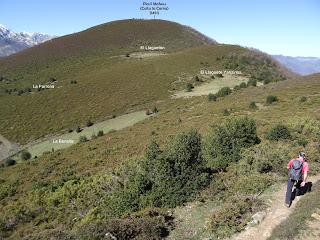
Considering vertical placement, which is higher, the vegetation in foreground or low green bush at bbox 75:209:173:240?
the vegetation in foreground

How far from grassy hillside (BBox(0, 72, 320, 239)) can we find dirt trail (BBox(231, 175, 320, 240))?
925 mm

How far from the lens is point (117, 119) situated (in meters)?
58.0

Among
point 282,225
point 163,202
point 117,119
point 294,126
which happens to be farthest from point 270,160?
point 117,119

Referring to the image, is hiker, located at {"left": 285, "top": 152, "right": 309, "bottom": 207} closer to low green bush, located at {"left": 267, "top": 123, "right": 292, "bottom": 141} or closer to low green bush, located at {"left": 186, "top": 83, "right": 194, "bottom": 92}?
low green bush, located at {"left": 267, "top": 123, "right": 292, "bottom": 141}

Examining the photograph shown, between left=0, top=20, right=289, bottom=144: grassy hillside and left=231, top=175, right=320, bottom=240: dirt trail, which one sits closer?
left=231, top=175, right=320, bottom=240: dirt trail

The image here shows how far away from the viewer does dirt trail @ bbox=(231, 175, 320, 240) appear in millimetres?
13141

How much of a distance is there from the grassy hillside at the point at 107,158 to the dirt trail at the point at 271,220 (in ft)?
3.03

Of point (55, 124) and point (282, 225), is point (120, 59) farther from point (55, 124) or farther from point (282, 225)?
point (282, 225)

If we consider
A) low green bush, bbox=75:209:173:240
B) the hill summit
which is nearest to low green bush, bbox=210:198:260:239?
low green bush, bbox=75:209:173:240

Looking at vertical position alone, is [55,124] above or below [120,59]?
below

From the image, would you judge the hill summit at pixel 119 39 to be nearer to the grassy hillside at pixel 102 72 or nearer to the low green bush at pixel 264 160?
the grassy hillside at pixel 102 72

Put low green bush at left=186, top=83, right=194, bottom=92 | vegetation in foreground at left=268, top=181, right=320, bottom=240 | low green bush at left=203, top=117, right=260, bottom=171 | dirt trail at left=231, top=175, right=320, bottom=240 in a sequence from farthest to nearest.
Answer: low green bush at left=186, top=83, right=194, bottom=92 → low green bush at left=203, top=117, right=260, bottom=171 → dirt trail at left=231, top=175, right=320, bottom=240 → vegetation in foreground at left=268, top=181, right=320, bottom=240

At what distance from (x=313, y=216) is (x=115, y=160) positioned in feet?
67.1

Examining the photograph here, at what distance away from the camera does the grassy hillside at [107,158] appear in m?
20.7
